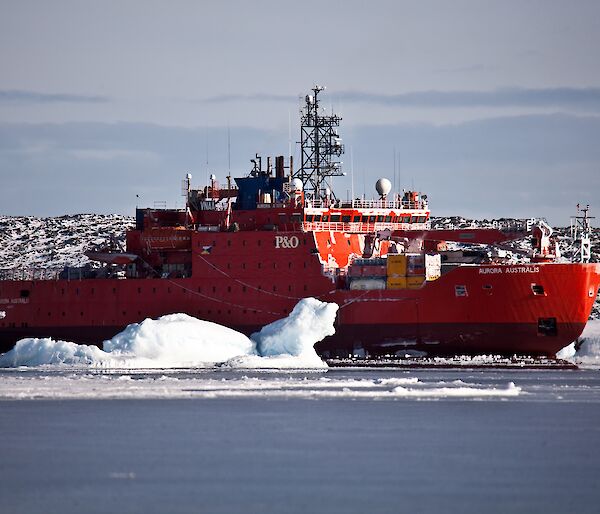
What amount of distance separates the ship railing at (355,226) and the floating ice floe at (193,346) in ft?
9.29

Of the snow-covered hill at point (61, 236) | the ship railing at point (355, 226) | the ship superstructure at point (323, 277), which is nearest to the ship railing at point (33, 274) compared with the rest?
the ship superstructure at point (323, 277)

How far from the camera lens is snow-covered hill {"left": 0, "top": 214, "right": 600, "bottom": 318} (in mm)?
85562

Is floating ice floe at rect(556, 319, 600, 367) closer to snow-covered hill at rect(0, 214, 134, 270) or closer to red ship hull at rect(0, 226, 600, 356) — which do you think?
red ship hull at rect(0, 226, 600, 356)

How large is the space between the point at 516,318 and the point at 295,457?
23.2 metres

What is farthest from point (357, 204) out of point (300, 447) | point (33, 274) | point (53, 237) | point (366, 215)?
point (53, 237)

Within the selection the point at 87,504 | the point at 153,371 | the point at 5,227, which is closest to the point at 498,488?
the point at 87,504

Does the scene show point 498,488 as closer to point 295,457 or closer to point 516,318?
point 295,457

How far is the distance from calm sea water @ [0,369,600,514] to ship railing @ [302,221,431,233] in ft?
39.4

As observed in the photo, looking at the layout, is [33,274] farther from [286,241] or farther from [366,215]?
[366,215]

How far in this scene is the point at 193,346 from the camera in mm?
45781

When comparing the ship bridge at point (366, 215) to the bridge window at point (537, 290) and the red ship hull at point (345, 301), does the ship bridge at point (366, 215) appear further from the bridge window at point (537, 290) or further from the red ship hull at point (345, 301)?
the bridge window at point (537, 290)

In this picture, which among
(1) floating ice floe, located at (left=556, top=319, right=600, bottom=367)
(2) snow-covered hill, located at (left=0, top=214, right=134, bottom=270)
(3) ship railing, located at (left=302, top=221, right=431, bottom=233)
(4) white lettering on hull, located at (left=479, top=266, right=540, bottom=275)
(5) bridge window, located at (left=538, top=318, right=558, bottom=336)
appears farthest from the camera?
(2) snow-covered hill, located at (left=0, top=214, right=134, bottom=270)

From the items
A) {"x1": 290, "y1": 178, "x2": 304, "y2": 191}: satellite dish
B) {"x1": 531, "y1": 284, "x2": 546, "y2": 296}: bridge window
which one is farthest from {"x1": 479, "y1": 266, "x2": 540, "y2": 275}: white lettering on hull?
{"x1": 290, "y1": 178, "x2": 304, "y2": 191}: satellite dish

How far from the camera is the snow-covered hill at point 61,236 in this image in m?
85.6
